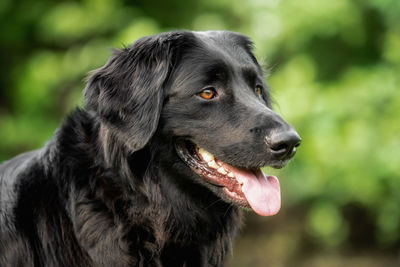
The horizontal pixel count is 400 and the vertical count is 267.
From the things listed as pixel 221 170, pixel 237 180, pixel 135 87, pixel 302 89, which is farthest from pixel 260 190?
pixel 302 89

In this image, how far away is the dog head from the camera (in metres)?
2.74

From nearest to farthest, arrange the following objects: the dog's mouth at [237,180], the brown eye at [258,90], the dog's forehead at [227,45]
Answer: the dog's mouth at [237,180] → the dog's forehead at [227,45] → the brown eye at [258,90]

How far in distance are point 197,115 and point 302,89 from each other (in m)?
3.36

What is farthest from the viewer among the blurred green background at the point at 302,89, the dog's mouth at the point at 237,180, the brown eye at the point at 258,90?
the blurred green background at the point at 302,89

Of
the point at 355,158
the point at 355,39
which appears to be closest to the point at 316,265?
the point at 355,158

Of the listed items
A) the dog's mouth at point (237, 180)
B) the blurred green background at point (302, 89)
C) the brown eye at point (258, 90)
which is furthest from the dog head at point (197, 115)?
the blurred green background at point (302, 89)

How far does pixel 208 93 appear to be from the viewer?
2.89 metres

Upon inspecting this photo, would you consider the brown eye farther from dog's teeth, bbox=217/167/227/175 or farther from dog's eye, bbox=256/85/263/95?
dog's teeth, bbox=217/167/227/175

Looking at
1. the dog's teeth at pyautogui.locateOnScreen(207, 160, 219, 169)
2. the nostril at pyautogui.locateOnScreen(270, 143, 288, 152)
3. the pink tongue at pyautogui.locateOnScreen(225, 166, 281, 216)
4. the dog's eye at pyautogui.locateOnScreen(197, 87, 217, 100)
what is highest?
the dog's eye at pyautogui.locateOnScreen(197, 87, 217, 100)

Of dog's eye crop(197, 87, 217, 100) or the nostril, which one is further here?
dog's eye crop(197, 87, 217, 100)

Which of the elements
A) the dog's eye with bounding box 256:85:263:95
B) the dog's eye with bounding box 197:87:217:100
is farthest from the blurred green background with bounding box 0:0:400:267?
the dog's eye with bounding box 197:87:217:100

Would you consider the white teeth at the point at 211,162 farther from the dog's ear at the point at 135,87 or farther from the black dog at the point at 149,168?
the dog's ear at the point at 135,87

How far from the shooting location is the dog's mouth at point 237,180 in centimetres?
276

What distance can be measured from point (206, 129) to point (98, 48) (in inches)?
166
